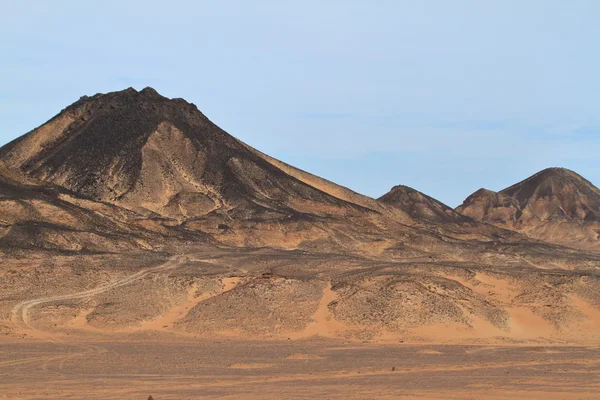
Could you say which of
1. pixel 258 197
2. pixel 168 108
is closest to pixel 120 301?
pixel 258 197

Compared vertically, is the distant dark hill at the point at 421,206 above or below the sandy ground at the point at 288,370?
above

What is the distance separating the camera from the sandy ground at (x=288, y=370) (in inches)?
1027

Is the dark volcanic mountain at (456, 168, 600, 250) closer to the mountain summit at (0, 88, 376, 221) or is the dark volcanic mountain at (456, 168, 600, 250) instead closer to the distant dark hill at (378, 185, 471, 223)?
the distant dark hill at (378, 185, 471, 223)

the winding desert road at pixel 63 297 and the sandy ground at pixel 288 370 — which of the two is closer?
the sandy ground at pixel 288 370

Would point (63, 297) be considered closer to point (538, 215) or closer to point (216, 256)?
point (216, 256)

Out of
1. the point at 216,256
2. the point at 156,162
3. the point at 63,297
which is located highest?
the point at 156,162

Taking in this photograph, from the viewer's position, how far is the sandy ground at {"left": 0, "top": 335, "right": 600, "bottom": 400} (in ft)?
85.6

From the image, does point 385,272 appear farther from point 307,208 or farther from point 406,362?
point 307,208

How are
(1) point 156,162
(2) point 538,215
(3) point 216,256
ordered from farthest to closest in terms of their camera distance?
(2) point 538,215
(1) point 156,162
(3) point 216,256

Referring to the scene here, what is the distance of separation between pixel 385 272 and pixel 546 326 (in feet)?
30.2

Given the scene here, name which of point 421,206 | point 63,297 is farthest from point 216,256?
point 421,206

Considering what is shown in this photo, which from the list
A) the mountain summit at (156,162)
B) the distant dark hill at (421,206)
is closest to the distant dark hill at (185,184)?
the mountain summit at (156,162)

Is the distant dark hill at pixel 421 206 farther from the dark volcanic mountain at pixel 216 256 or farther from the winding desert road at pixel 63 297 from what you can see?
the winding desert road at pixel 63 297

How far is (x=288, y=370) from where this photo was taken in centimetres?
3042
